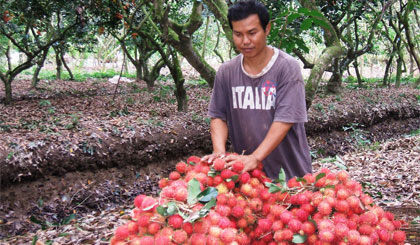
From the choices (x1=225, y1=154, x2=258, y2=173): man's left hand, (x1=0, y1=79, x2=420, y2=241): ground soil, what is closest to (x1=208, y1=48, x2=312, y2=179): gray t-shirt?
(x1=225, y1=154, x2=258, y2=173): man's left hand

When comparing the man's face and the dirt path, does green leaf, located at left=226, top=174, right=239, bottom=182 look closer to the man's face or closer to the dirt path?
the man's face

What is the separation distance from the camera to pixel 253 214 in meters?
1.47

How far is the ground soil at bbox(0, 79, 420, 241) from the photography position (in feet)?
14.0

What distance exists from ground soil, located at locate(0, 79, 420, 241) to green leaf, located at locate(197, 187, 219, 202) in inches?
71.6

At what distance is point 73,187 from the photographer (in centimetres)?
466

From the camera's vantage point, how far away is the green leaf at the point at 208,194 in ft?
4.51

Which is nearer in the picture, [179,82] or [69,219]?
[69,219]

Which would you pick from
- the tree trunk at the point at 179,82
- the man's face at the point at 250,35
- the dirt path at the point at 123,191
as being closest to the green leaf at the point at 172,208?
the man's face at the point at 250,35

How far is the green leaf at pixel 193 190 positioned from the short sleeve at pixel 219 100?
0.79 meters

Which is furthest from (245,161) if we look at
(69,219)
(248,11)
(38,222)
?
(38,222)

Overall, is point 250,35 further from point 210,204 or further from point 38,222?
point 38,222

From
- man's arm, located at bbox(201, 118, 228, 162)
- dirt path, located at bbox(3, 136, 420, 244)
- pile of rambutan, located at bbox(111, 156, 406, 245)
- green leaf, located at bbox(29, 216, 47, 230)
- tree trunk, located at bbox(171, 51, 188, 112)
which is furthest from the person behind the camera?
tree trunk, located at bbox(171, 51, 188, 112)

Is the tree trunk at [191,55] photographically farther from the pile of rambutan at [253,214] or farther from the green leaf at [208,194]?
the green leaf at [208,194]

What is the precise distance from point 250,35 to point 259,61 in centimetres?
17
